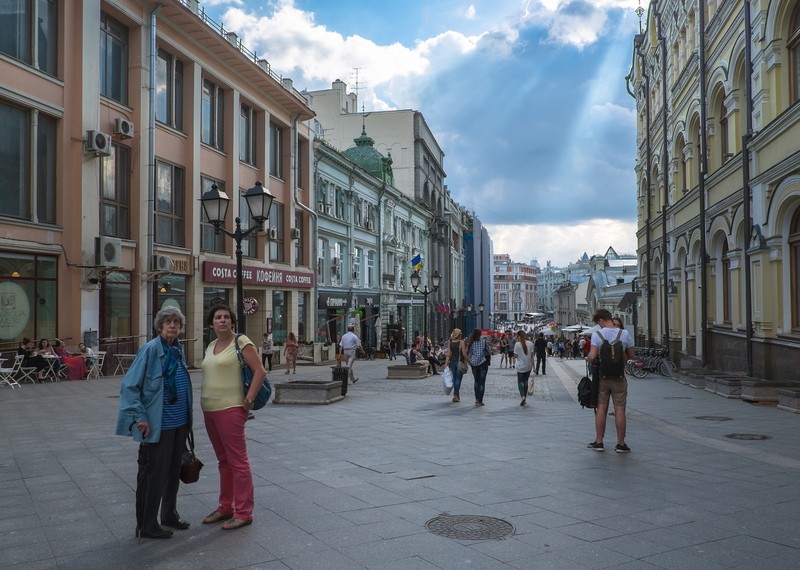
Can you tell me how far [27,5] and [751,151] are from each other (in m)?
18.8

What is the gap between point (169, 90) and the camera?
24078 mm

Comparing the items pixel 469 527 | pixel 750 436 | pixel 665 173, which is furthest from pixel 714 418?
pixel 665 173

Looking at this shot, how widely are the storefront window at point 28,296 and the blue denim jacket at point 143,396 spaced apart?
580 inches

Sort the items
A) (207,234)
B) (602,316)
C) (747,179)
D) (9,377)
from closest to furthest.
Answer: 1. (602,316)
2. (9,377)
3. (747,179)
4. (207,234)

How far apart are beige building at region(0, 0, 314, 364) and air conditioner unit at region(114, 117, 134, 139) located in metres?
0.04

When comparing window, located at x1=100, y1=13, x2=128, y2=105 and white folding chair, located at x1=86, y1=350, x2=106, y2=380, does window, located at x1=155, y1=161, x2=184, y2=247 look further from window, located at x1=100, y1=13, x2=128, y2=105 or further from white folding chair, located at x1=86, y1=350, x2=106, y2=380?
white folding chair, located at x1=86, y1=350, x2=106, y2=380

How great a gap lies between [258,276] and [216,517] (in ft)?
80.5

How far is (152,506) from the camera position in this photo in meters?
4.91

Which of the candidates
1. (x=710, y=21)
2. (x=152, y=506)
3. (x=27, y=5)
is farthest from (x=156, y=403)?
(x=710, y=21)

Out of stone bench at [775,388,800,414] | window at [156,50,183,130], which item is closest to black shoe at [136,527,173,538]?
stone bench at [775,388,800,414]

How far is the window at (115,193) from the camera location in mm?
20516

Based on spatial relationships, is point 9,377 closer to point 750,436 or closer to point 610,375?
point 610,375

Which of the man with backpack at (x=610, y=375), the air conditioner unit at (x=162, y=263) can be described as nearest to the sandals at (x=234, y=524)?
the man with backpack at (x=610, y=375)

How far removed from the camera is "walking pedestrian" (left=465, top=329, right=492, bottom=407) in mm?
13758
